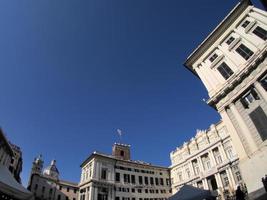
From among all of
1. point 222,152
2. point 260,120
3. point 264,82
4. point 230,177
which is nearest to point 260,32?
point 264,82

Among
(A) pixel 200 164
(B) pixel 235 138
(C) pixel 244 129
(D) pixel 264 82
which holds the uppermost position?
(A) pixel 200 164

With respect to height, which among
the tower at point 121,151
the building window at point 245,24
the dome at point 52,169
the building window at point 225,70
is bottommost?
the building window at point 225,70

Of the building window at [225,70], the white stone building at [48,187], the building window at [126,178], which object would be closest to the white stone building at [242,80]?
the building window at [225,70]

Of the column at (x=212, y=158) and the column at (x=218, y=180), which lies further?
the column at (x=212, y=158)

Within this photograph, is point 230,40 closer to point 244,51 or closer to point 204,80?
point 244,51

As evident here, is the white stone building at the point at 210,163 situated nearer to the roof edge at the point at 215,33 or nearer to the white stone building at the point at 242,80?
the roof edge at the point at 215,33

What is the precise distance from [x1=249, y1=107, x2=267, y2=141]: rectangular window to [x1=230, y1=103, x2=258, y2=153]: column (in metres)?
0.74

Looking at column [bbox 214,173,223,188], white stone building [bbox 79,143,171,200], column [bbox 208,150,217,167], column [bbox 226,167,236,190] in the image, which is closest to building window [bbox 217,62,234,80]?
column [bbox 226,167,236,190]

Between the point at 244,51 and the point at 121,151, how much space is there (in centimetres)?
4103

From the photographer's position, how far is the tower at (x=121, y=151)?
1945 inches

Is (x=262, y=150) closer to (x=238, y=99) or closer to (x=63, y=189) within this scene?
(x=238, y=99)

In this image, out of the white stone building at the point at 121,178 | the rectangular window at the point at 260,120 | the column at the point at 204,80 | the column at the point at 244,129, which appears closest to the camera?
the rectangular window at the point at 260,120

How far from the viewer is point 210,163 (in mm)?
35438

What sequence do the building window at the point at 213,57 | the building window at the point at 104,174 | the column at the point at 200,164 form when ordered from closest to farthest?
1. the building window at the point at 213,57
2. the column at the point at 200,164
3. the building window at the point at 104,174
